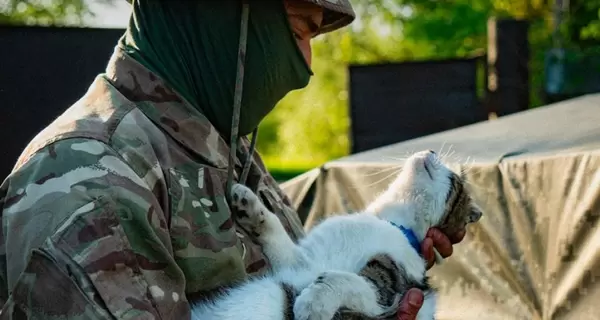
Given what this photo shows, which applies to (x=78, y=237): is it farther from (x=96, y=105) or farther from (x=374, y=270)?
(x=374, y=270)

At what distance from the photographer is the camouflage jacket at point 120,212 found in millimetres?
2408

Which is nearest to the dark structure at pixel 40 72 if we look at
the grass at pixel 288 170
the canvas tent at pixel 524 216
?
the canvas tent at pixel 524 216

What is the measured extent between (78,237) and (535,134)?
390cm

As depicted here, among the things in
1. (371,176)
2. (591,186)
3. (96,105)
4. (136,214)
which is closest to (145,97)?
(96,105)

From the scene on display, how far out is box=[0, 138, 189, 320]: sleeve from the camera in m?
2.39

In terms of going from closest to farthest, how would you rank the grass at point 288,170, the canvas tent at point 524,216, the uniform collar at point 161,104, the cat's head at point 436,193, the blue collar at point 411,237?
the uniform collar at point 161,104, the blue collar at point 411,237, the cat's head at point 436,193, the canvas tent at point 524,216, the grass at point 288,170

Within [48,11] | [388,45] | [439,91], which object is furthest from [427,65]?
[388,45]

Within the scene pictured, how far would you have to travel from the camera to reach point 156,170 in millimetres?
2762

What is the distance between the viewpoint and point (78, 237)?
244 cm

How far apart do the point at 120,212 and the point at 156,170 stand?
10.2 inches

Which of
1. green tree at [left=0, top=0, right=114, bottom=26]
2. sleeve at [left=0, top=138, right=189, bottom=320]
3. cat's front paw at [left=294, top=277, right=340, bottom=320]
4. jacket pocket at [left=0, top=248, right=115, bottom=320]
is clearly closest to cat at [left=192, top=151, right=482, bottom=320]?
cat's front paw at [left=294, top=277, right=340, bottom=320]

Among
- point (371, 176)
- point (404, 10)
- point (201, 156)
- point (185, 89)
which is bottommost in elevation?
point (404, 10)

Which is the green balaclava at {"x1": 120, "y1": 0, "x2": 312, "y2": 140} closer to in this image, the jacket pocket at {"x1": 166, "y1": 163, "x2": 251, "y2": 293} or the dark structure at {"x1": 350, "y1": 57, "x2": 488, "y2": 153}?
the jacket pocket at {"x1": 166, "y1": 163, "x2": 251, "y2": 293}

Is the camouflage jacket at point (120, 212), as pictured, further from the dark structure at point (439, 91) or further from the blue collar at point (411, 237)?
the dark structure at point (439, 91)
